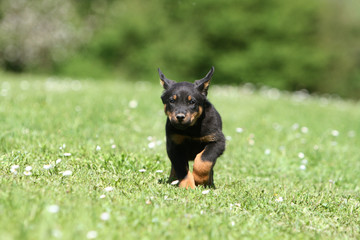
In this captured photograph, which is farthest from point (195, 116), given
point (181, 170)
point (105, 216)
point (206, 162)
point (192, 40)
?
point (192, 40)

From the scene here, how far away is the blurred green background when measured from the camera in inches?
1149

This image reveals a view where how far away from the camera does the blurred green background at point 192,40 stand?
29188 mm

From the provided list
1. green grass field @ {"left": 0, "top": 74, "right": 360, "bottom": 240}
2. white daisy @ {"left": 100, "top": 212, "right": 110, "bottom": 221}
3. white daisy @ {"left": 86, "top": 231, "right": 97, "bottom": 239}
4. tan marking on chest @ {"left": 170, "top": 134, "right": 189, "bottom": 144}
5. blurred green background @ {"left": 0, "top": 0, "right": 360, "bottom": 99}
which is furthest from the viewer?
blurred green background @ {"left": 0, "top": 0, "right": 360, "bottom": 99}

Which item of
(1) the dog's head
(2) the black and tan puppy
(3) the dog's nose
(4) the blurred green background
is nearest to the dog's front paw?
(2) the black and tan puppy

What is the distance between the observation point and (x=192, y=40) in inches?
1224

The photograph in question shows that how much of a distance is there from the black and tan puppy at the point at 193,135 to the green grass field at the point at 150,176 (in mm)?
213

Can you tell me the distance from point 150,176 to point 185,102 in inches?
42.8

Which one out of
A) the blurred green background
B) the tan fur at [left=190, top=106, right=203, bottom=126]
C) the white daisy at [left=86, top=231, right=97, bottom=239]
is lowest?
the blurred green background

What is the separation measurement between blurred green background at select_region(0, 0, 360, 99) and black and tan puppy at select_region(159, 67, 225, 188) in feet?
78.6

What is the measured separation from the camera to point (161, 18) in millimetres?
33312

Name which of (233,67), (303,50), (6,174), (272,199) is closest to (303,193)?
(272,199)

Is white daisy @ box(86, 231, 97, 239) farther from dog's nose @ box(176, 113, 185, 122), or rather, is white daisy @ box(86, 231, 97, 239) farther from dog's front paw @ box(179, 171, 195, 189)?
dog's front paw @ box(179, 171, 195, 189)

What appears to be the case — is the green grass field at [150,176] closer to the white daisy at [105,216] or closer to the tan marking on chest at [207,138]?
the white daisy at [105,216]

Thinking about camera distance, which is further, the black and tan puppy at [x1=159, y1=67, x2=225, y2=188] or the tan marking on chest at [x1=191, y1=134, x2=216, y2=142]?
the tan marking on chest at [x1=191, y1=134, x2=216, y2=142]
